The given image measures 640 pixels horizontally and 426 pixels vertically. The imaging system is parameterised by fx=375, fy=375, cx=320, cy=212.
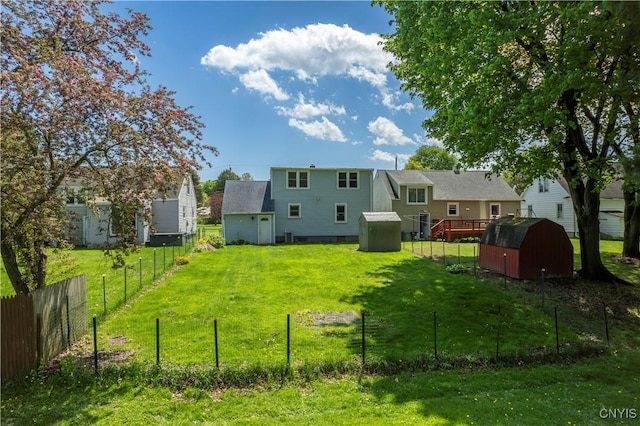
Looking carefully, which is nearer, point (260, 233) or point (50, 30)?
point (50, 30)

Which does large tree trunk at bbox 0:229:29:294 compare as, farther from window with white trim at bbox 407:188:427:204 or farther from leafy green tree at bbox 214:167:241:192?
leafy green tree at bbox 214:167:241:192

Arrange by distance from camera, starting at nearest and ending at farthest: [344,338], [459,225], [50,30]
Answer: [50,30] → [344,338] → [459,225]

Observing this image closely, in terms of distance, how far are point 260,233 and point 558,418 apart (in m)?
22.5

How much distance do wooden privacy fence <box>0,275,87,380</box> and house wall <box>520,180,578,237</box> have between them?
32162mm

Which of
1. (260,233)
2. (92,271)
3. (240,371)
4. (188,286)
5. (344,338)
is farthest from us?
(260,233)

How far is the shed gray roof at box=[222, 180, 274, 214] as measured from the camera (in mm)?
26766

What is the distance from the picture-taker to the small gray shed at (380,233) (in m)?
22.2

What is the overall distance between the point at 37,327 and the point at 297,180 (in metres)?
21.6

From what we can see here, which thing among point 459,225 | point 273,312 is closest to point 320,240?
point 459,225

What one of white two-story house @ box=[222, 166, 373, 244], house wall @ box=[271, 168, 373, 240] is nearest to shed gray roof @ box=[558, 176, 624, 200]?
house wall @ box=[271, 168, 373, 240]

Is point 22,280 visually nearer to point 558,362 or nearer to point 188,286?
point 188,286

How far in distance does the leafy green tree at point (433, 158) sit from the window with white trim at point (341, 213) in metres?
39.4

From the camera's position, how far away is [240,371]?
7000 millimetres

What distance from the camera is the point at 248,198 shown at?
91.2 ft
